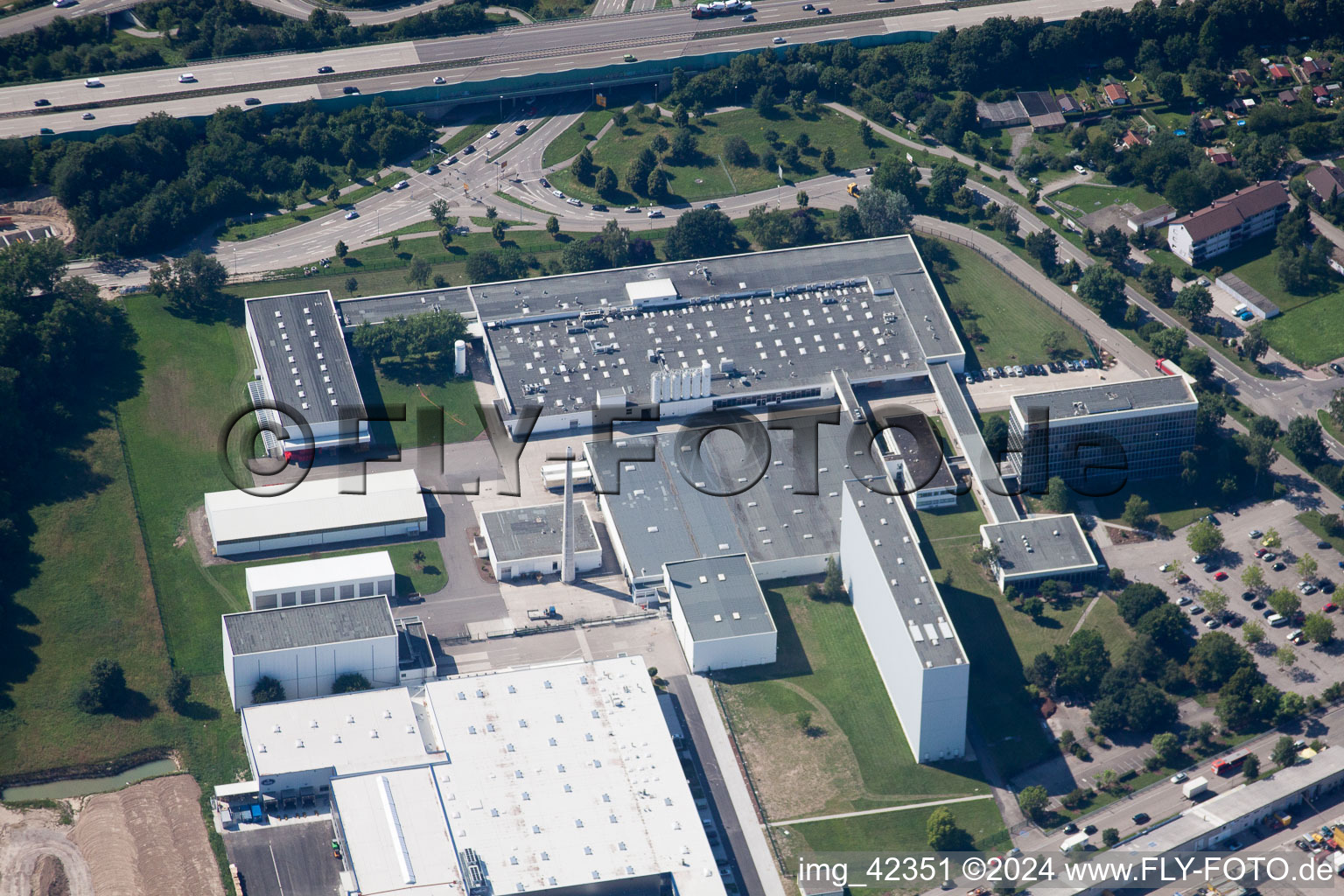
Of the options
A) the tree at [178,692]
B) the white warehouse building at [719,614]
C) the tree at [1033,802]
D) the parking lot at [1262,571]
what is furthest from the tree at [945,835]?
the tree at [178,692]

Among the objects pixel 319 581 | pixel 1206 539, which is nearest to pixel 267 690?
pixel 319 581

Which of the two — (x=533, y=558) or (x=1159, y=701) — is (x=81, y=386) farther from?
(x=1159, y=701)

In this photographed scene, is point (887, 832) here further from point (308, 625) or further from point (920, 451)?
point (308, 625)

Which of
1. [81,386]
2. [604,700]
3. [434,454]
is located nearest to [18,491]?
[81,386]

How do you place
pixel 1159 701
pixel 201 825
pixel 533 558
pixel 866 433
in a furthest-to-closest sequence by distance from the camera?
pixel 866 433, pixel 533 558, pixel 1159 701, pixel 201 825

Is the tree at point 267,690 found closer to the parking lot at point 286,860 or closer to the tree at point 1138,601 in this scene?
the parking lot at point 286,860

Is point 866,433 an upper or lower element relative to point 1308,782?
upper

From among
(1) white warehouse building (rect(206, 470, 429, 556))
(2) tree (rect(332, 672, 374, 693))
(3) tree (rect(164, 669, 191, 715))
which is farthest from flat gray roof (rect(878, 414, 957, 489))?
(3) tree (rect(164, 669, 191, 715))
